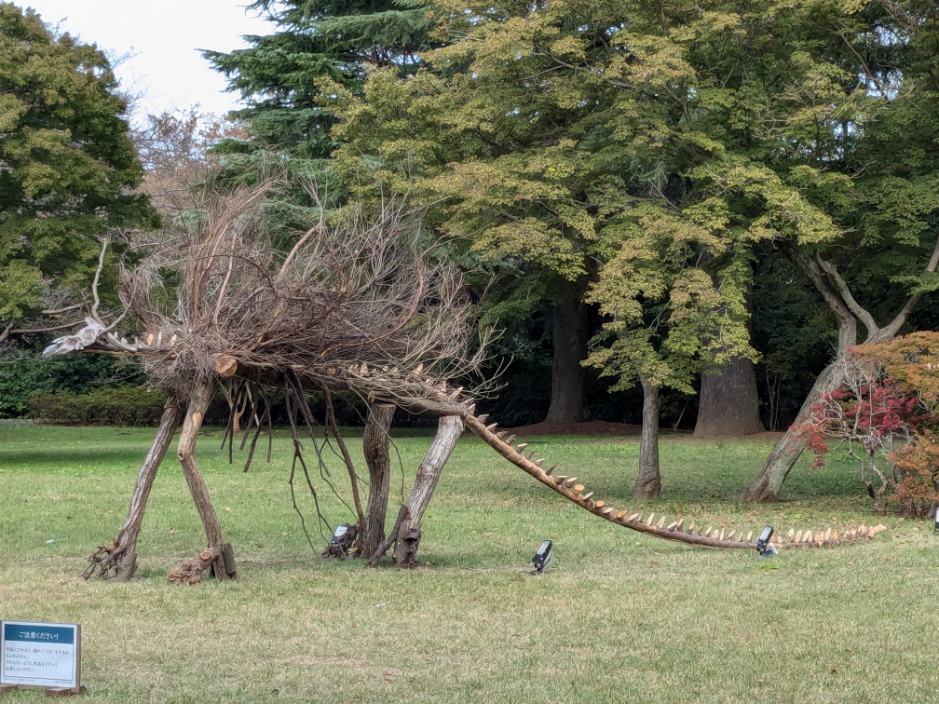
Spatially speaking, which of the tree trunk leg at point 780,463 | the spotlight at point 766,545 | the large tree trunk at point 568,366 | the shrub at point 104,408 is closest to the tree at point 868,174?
the tree trunk leg at point 780,463

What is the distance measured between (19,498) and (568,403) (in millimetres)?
19680

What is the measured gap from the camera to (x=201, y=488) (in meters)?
10.2

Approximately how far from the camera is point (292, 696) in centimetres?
655

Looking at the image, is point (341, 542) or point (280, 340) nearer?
Answer: point (280, 340)

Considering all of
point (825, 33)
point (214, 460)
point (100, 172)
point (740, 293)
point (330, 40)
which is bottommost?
point (214, 460)

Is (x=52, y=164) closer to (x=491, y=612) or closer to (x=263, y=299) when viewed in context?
(x=263, y=299)

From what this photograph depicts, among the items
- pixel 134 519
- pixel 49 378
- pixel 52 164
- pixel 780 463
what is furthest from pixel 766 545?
pixel 49 378

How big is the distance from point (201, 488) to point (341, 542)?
2.25m

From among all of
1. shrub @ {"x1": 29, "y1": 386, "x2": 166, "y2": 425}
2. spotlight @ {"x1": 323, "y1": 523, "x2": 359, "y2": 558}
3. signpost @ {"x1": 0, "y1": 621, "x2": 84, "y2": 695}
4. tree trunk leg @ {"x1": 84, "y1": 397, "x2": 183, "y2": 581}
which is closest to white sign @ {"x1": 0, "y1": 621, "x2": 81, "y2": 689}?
signpost @ {"x1": 0, "y1": 621, "x2": 84, "y2": 695}

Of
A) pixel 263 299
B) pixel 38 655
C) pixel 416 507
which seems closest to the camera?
pixel 38 655

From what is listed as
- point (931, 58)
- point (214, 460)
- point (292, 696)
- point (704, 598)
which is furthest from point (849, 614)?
point (214, 460)

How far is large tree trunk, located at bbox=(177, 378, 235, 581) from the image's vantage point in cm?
999

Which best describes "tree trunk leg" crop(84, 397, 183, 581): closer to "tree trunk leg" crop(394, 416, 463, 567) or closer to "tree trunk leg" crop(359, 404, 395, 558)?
"tree trunk leg" crop(359, 404, 395, 558)

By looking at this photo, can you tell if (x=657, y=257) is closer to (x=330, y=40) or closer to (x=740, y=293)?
(x=740, y=293)
